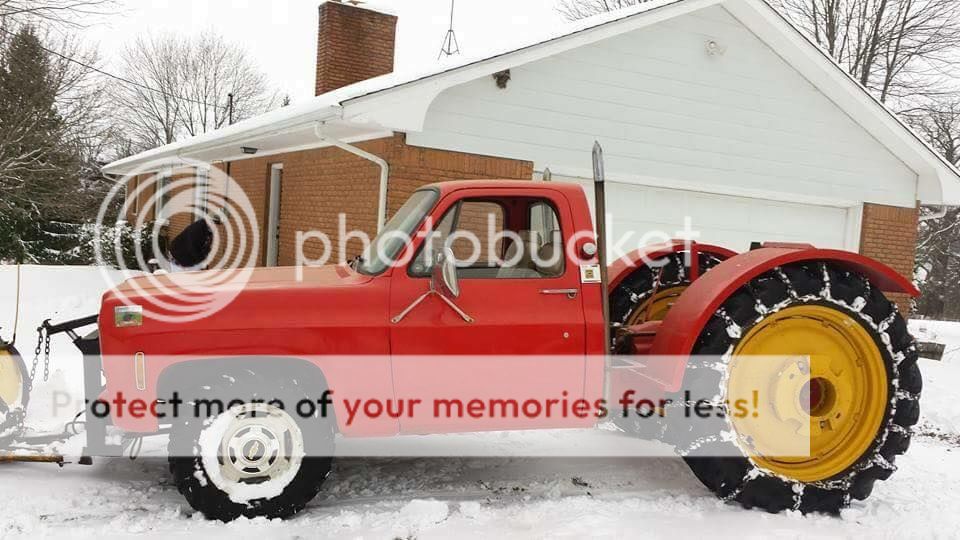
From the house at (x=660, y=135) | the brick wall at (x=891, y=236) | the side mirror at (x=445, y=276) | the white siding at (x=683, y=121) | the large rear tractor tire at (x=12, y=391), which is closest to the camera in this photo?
the side mirror at (x=445, y=276)

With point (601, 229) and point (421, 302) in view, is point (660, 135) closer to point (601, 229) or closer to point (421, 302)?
point (601, 229)

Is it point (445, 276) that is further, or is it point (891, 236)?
point (891, 236)

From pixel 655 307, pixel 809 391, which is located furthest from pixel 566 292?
pixel 809 391

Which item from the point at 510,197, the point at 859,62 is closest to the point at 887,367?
the point at 510,197

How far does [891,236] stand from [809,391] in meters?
8.54

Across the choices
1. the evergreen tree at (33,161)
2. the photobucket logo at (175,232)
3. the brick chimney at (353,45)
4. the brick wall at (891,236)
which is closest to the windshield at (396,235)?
the photobucket logo at (175,232)

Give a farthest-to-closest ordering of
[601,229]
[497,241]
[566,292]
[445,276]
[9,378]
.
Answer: [9,378]
[497,241]
[566,292]
[601,229]
[445,276]

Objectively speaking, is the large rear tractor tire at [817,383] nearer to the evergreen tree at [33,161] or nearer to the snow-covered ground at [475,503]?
the snow-covered ground at [475,503]

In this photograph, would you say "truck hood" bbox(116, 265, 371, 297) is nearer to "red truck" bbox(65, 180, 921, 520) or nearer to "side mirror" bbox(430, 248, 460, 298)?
"red truck" bbox(65, 180, 921, 520)

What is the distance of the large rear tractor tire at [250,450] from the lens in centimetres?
394

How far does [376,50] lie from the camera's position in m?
16.6

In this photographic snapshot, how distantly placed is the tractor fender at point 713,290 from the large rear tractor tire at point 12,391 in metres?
4.09

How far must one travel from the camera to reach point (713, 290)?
4.30m

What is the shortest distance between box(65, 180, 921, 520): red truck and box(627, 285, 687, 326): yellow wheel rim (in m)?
0.67
